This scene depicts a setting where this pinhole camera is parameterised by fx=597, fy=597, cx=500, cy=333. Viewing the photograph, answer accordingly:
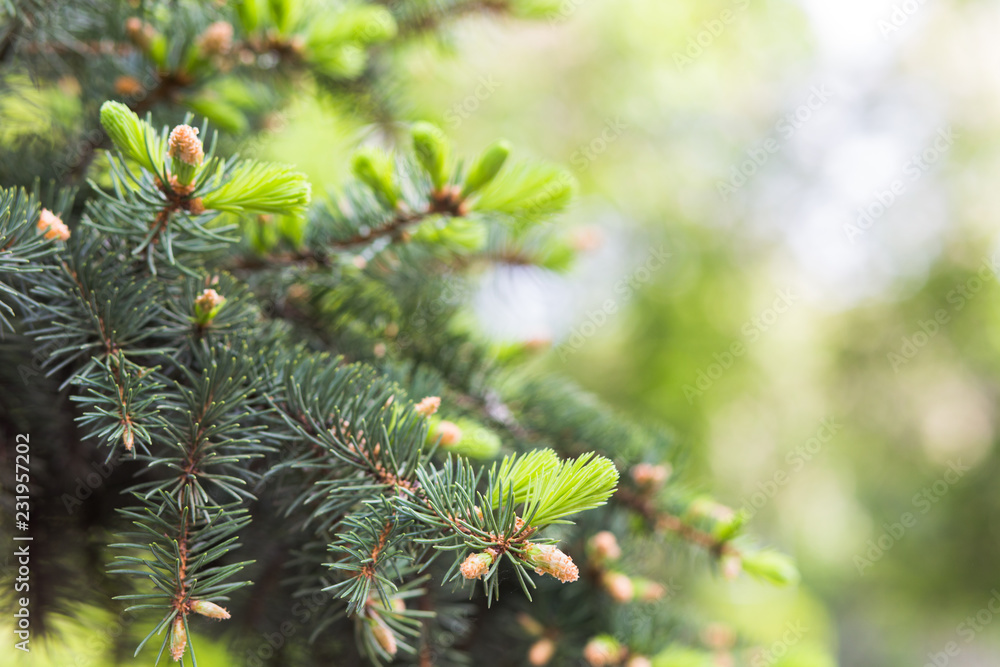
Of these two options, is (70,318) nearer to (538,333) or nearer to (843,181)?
(538,333)

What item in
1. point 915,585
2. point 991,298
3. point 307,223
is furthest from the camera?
point 915,585

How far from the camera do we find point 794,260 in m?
1.63

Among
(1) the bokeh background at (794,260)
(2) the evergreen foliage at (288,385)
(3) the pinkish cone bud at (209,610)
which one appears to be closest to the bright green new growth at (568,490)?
(2) the evergreen foliage at (288,385)

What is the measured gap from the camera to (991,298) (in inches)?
56.2

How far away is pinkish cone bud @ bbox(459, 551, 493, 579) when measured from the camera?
21 cm

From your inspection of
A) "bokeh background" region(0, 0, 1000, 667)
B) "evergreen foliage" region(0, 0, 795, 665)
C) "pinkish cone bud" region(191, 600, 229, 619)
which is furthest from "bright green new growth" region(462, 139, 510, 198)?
"bokeh background" region(0, 0, 1000, 667)

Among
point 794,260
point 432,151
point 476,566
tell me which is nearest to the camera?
point 476,566

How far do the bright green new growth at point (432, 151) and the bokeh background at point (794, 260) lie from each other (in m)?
0.90

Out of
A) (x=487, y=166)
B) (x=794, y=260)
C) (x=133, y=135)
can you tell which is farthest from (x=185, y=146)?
(x=794, y=260)

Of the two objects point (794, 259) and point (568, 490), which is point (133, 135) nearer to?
point (568, 490)

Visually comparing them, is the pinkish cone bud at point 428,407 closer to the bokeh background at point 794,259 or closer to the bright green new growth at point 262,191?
the bright green new growth at point 262,191

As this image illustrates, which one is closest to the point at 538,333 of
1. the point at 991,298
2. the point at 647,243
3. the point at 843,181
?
the point at 647,243

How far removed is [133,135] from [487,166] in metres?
0.17

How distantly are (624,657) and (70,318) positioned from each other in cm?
35
